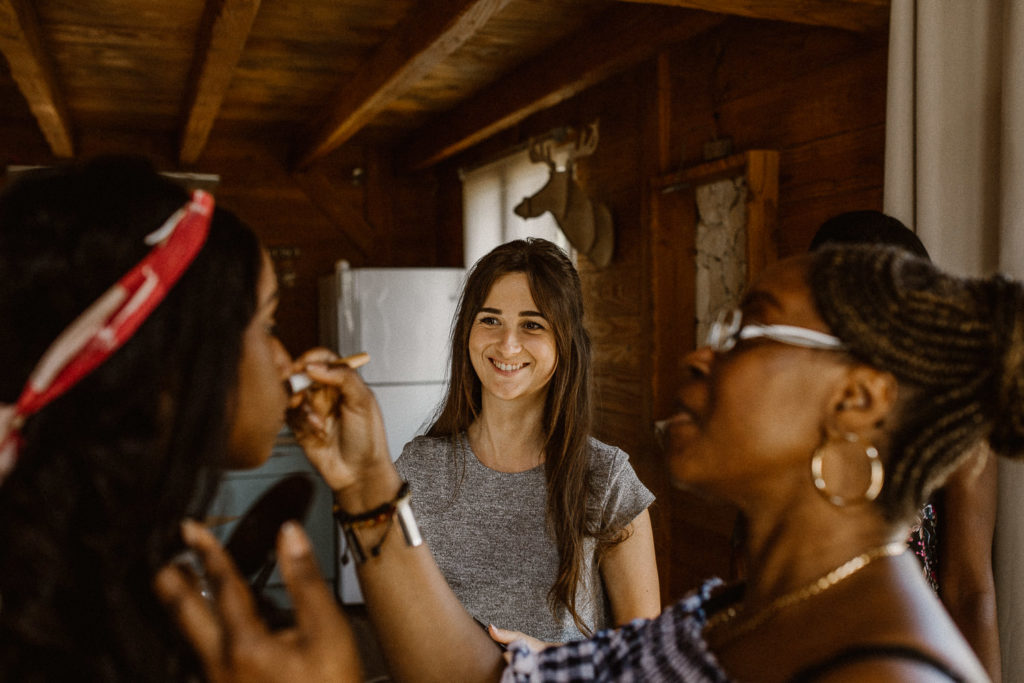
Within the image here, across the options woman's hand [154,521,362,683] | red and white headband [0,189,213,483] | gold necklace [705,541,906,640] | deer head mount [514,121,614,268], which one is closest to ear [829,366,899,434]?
gold necklace [705,541,906,640]

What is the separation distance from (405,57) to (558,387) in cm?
172

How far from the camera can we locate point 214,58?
9.38 ft

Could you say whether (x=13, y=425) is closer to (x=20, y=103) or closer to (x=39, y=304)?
(x=39, y=304)

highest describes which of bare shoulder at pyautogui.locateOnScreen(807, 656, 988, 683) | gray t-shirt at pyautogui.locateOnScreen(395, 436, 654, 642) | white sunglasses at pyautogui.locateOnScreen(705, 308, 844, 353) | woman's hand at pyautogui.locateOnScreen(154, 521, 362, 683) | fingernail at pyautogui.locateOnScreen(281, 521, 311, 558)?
white sunglasses at pyautogui.locateOnScreen(705, 308, 844, 353)

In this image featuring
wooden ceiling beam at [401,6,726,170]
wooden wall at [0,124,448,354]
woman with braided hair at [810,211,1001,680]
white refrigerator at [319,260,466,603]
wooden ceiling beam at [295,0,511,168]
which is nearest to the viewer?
woman with braided hair at [810,211,1001,680]

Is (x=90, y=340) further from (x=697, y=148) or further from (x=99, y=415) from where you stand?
(x=697, y=148)

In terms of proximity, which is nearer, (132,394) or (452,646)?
(132,394)

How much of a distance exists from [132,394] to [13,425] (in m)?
0.10

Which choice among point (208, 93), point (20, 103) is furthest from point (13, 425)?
point (20, 103)

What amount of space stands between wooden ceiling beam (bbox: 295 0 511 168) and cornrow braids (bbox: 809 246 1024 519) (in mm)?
1753

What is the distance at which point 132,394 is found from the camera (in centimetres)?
67

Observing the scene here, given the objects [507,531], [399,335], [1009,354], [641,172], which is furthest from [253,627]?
[399,335]

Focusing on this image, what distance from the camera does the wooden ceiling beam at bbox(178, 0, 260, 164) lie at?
242 centimetres

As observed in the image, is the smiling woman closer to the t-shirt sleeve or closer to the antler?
the t-shirt sleeve
